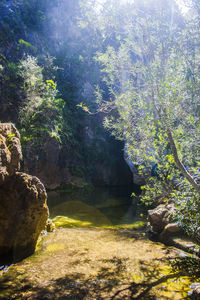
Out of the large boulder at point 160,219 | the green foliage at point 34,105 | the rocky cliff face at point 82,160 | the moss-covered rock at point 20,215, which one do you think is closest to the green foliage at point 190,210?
the large boulder at point 160,219

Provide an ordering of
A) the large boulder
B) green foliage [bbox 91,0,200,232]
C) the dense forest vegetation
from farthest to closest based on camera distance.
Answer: the large boulder
the dense forest vegetation
green foliage [bbox 91,0,200,232]

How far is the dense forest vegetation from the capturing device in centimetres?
477

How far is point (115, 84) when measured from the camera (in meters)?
5.83

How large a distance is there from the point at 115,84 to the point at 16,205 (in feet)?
14.9

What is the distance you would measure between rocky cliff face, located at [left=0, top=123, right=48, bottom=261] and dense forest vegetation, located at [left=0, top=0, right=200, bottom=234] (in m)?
2.39

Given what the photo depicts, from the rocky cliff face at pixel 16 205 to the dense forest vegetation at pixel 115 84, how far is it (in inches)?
94.3

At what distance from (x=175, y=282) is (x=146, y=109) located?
4.29m

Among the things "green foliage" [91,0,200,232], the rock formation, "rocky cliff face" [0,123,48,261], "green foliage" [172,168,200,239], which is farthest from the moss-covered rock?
the rock formation

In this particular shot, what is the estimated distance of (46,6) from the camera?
2642cm

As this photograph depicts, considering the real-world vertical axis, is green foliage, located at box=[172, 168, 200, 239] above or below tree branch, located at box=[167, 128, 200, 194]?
below

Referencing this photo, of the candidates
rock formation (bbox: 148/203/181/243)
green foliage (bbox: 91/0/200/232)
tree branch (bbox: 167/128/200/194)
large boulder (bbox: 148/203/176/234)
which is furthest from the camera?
large boulder (bbox: 148/203/176/234)

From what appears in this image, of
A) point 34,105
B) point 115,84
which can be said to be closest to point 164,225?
point 115,84

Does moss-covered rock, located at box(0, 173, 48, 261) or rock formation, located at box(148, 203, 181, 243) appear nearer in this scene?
moss-covered rock, located at box(0, 173, 48, 261)

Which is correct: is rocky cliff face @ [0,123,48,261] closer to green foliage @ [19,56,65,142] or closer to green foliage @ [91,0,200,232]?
green foliage @ [91,0,200,232]
